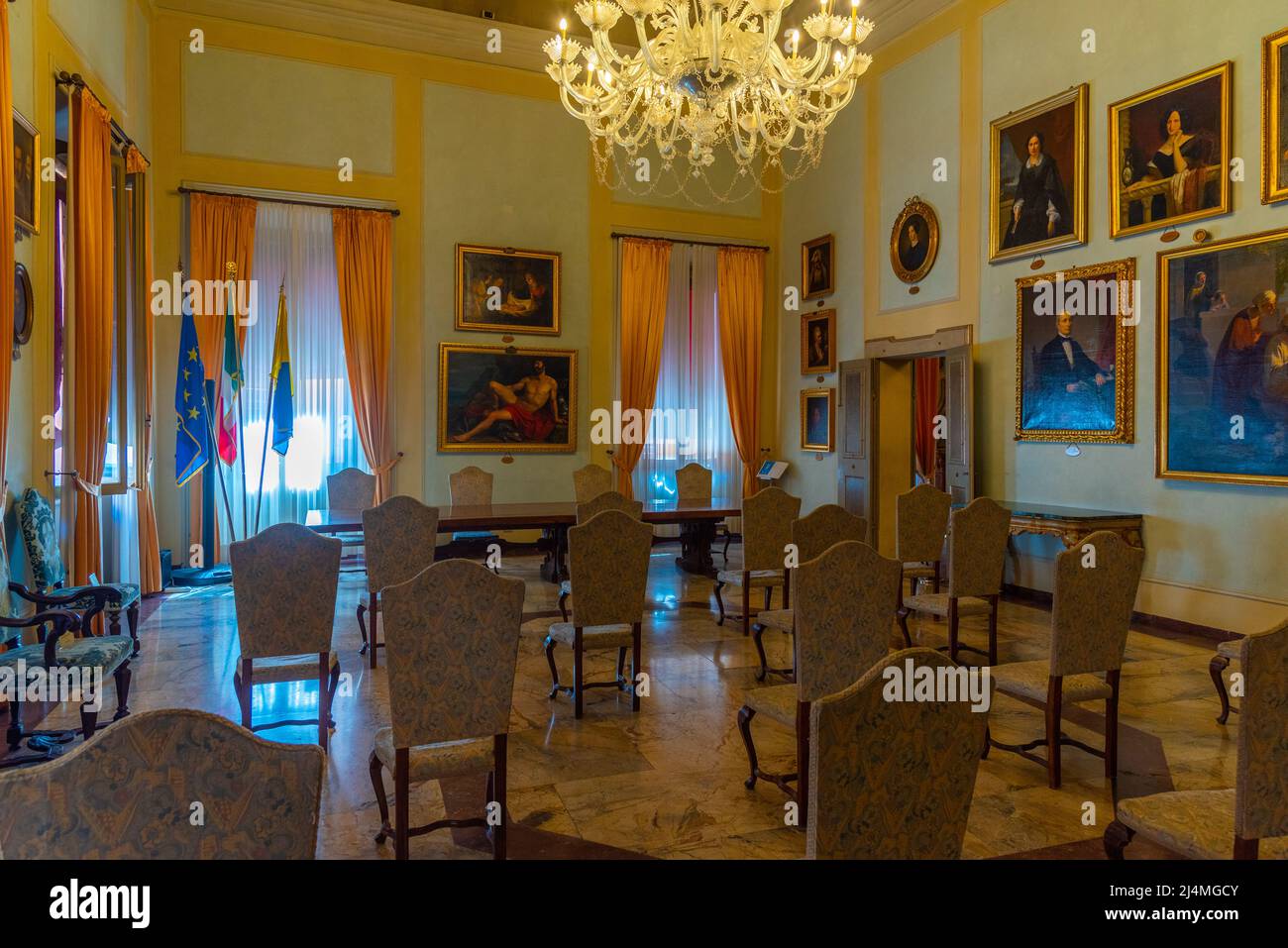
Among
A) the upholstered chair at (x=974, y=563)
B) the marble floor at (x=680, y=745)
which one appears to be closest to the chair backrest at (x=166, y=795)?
the marble floor at (x=680, y=745)

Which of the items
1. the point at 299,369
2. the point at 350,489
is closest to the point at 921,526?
the point at 350,489

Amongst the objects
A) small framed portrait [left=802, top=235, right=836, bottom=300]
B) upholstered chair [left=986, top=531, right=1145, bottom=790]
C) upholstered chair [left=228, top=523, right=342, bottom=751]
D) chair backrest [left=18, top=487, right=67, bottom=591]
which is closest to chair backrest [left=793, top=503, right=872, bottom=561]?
upholstered chair [left=986, top=531, right=1145, bottom=790]

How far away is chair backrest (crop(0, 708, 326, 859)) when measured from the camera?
1.30 m

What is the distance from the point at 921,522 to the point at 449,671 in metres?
4.33

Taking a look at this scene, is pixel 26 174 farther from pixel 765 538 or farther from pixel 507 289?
pixel 507 289

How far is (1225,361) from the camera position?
5902mm

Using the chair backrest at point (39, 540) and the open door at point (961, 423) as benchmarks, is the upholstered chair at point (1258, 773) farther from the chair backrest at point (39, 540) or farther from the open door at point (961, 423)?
the open door at point (961, 423)

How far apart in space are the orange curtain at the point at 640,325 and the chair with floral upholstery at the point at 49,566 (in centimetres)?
640

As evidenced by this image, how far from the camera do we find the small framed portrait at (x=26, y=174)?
190 inches

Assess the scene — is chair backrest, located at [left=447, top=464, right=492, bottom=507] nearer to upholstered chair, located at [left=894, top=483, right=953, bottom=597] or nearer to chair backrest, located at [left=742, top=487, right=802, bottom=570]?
chair backrest, located at [left=742, top=487, right=802, bottom=570]

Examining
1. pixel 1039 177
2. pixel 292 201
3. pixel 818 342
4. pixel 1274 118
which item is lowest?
pixel 818 342

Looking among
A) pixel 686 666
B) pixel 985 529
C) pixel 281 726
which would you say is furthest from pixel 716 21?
pixel 281 726
